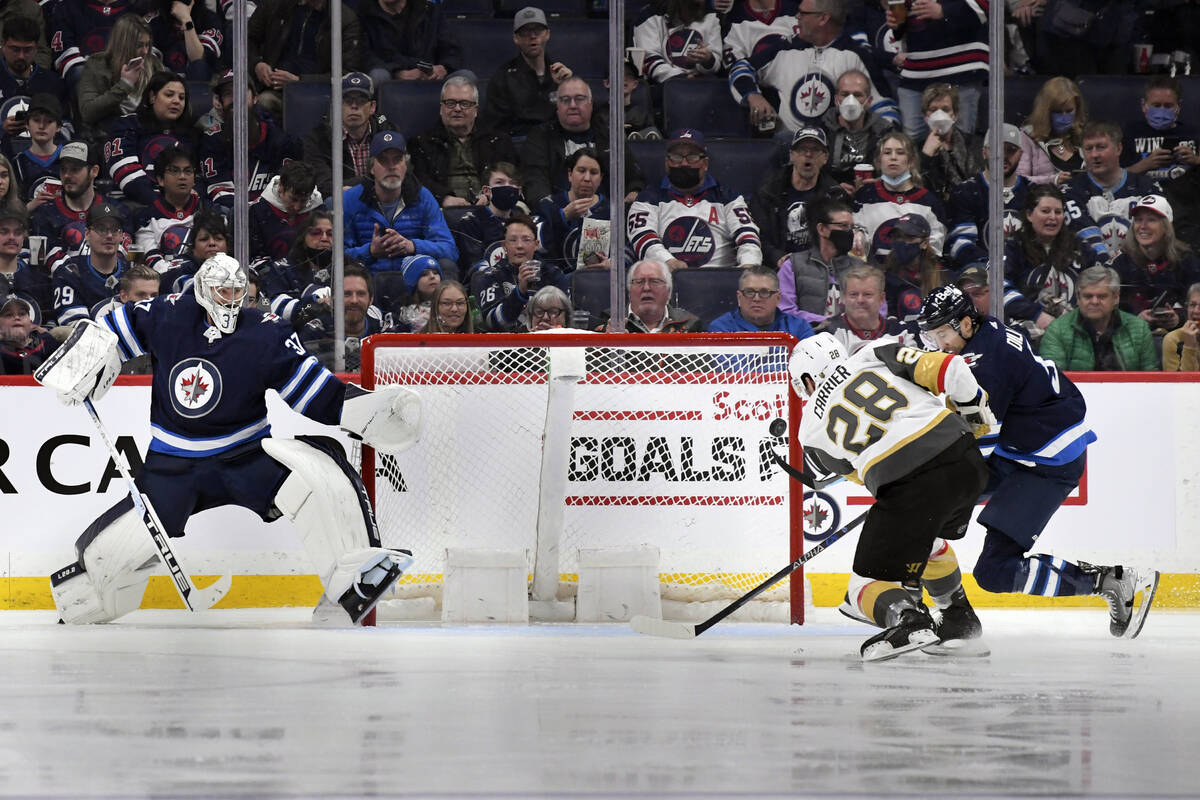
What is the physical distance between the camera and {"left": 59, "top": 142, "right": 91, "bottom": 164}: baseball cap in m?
5.54

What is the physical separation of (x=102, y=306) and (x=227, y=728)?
3097 millimetres

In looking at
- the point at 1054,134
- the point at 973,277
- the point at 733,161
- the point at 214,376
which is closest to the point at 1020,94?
the point at 1054,134

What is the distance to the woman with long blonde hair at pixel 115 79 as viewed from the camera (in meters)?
5.64

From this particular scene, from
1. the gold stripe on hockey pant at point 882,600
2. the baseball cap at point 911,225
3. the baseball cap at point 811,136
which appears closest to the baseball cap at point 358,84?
the baseball cap at point 811,136

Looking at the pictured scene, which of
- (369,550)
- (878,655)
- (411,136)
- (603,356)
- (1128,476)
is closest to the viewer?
(878,655)

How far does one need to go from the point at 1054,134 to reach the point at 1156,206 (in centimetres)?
45

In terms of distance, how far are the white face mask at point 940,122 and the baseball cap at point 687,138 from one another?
813 mm

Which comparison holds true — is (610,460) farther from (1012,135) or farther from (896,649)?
(1012,135)

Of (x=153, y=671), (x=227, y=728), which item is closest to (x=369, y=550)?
(x=153, y=671)

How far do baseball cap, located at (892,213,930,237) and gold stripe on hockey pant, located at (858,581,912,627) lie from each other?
2.26 metres

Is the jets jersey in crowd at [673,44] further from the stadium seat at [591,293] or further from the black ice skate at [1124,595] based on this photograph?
the black ice skate at [1124,595]

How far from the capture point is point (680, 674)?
3.21m

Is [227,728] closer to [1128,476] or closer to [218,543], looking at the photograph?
[218,543]

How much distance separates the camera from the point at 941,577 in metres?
3.84
